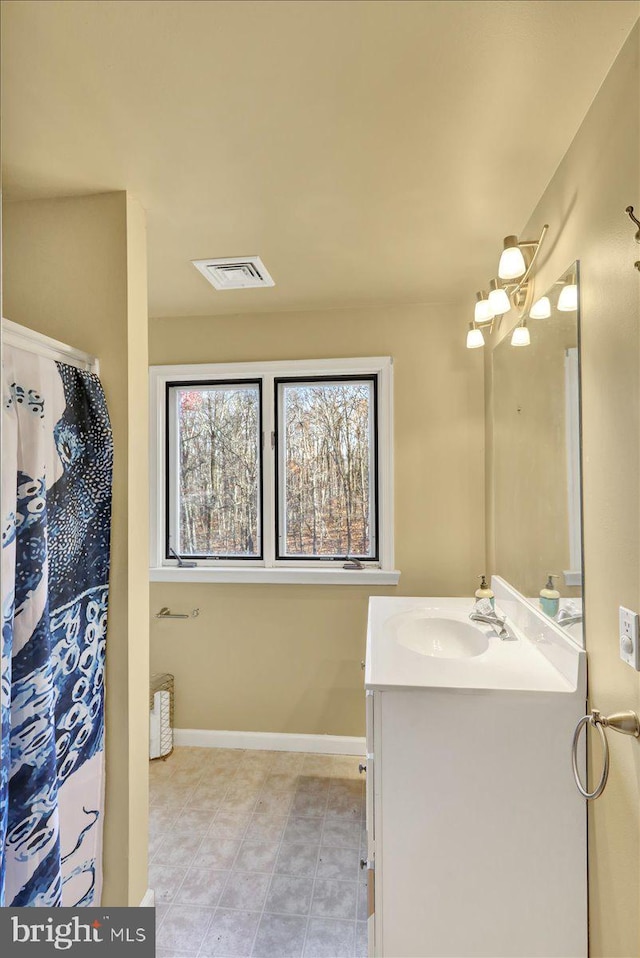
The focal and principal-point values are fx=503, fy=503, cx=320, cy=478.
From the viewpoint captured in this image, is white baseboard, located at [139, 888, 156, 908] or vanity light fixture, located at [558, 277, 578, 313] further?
white baseboard, located at [139, 888, 156, 908]

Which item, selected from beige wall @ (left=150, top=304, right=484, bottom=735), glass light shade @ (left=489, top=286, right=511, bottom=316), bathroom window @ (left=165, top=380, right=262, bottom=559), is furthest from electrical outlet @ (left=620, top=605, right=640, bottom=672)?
bathroom window @ (left=165, top=380, right=262, bottom=559)

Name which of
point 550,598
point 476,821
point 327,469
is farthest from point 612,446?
point 327,469

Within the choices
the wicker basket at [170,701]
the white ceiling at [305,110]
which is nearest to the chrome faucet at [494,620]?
the white ceiling at [305,110]

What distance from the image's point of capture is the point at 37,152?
1.39 metres

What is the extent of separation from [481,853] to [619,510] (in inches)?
37.7

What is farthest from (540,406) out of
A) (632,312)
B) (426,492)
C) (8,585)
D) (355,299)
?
(8,585)

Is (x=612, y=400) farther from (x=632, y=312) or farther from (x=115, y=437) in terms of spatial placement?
(x=115, y=437)

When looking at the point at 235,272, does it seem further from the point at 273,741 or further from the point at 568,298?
the point at 273,741

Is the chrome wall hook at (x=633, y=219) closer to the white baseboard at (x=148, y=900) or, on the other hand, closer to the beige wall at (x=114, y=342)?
the beige wall at (x=114, y=342)

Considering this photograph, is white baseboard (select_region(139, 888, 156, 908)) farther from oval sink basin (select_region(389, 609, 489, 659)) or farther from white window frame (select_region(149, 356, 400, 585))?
white window frame (select_region(149, 356, 400, 585))

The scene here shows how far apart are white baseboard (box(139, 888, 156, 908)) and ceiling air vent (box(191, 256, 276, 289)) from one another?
90.6 inches

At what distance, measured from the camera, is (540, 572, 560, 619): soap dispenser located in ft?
4.94

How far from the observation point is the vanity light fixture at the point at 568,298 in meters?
1.34

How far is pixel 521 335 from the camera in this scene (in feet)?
5.89
